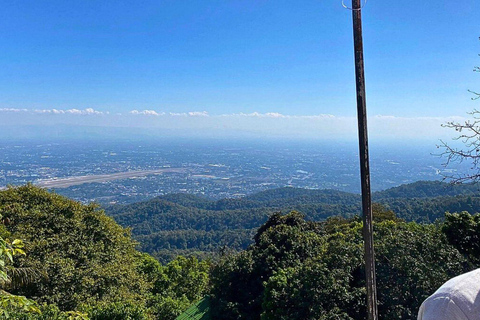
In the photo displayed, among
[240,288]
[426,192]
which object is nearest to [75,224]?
[240,288]

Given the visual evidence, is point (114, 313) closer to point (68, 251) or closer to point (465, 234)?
point (68, 251)

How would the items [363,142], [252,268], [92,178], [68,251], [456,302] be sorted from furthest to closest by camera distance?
1. [92,178]
2. [252,268]
3. [68,251]
4. [363,142]
5. [456,302]

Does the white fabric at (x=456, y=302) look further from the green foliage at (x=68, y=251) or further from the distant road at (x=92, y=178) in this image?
the distant road at (x=92, y=178)

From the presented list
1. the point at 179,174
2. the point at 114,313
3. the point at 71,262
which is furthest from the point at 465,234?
the point at 179,174

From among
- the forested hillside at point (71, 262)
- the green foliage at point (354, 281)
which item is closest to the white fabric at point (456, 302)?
the green foliage at point (354, 281)

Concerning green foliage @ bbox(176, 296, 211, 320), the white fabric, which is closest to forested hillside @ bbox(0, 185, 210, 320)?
green foliage @ bbox(176, 296, 211, 320)

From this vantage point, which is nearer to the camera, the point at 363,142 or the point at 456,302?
the point at 456,302
